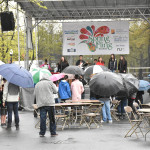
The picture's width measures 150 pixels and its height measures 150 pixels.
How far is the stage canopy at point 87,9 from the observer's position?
29312 millimetres

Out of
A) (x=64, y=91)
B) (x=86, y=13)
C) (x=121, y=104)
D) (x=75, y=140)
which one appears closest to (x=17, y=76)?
(x=75, y=140)

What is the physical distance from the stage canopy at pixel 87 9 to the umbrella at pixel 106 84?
1233 cm

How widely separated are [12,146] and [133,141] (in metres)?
3.29

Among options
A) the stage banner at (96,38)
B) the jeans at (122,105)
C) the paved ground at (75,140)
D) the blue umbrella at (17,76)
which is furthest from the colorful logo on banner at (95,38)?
the blue umbrella at (17,76)

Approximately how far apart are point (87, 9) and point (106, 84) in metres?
14.8

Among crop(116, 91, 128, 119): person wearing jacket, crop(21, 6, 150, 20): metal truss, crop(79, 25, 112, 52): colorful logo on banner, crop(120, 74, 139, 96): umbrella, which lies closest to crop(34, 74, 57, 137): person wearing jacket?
crop(120, 74, 139, 96): umbrella

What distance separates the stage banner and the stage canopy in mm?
745

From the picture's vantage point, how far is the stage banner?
31.7 meters

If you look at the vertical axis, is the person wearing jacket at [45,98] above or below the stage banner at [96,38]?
below

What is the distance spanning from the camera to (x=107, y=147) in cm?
1085

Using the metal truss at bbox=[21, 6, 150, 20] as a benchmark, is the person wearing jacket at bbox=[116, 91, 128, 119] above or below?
below

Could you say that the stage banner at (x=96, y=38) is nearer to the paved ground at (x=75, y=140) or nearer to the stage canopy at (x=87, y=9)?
the stage canopy at (x=87, y=9)

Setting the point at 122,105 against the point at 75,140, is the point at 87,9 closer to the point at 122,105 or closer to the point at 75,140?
the point at 122,105

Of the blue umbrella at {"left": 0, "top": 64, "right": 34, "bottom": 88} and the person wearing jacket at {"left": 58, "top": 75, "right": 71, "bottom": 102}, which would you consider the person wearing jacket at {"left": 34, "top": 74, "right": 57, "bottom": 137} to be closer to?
the blue umbrella at {"left": 0, "top": 64, "right": 34, "bottom": 88}
